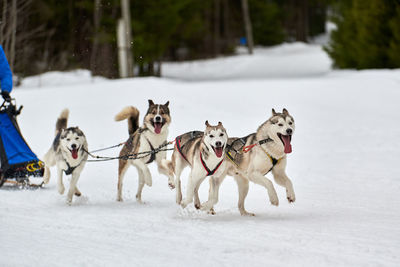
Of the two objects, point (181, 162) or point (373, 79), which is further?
point (373, 79)

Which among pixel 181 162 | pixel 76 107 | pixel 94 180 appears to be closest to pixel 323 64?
pixel 76 107

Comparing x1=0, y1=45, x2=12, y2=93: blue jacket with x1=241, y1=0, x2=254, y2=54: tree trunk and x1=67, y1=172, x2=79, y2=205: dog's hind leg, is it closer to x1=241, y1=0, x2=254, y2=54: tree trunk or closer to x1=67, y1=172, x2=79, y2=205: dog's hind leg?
x1=67, y1=172, x2=79, y2=205: dog's hind leg

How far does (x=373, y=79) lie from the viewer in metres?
14.4

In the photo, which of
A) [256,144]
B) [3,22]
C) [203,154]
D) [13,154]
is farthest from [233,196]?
[3,22]

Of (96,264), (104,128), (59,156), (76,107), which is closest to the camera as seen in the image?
(96,264)

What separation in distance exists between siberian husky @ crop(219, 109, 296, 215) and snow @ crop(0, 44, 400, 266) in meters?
0.34

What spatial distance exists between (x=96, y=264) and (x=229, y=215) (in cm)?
202

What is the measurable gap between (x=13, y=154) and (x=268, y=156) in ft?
11.3

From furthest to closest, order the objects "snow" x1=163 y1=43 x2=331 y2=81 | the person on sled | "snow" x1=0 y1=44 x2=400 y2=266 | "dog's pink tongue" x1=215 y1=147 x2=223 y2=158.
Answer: "snow" x1=163 y1=43 x2=331 y2=81 < the person on sled < "dog's pink tongue" x1=215 y1=147 x2=223 y2=158 < "snow" x1=0 y1=44 x2=400 y2=266

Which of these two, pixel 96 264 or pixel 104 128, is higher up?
pixel 104 128

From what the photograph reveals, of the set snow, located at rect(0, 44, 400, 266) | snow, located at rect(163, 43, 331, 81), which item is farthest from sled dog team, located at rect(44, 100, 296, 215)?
snow, located at rect(163, 43, 331, 81)

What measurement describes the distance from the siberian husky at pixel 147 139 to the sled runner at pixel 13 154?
137 cm

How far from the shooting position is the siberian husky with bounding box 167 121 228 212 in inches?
186

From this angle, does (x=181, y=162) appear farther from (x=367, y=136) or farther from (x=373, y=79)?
(x=373, y=79)
